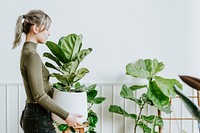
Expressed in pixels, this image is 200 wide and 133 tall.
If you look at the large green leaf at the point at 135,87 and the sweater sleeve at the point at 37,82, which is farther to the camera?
the large green leaf at the point at 135,87

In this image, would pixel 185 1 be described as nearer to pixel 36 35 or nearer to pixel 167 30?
pixel 167 30

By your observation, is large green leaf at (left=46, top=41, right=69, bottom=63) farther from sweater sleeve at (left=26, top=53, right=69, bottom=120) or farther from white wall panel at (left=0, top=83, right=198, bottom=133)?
white wall panel at (left=0, top=83, right=198, bottom=133)

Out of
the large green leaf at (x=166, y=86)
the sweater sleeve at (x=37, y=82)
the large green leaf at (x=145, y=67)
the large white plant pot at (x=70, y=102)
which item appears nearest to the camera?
the sweater sleeve at (x=37, y=82)

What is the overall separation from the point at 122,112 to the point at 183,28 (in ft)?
3.03

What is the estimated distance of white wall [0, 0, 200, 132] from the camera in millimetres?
2576

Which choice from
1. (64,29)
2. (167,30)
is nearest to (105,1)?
(64,29)

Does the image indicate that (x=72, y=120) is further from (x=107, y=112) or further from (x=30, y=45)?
(x=107, y=112)

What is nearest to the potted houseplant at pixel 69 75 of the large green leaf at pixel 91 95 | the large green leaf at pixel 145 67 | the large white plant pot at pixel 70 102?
the large white plant pot at pixel 70 102

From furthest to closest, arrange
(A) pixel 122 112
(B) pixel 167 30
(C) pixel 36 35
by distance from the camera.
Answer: (B) pixel 167 30 < (A) pixel 122 112 < (C) pixel 36 35

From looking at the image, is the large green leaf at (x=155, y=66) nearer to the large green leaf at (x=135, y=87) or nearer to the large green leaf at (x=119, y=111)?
the large green leaf at (x=135, y=87)

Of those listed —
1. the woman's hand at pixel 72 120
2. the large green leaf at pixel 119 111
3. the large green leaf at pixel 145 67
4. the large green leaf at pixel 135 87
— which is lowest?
the large green leaf at pixel 119 111

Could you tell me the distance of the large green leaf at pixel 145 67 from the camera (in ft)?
8.15

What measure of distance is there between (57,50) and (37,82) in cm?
30

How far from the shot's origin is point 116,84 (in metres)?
2.70
